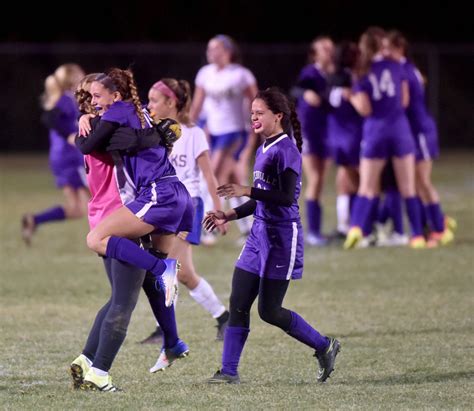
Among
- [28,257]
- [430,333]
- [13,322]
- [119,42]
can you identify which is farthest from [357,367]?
[119,42]

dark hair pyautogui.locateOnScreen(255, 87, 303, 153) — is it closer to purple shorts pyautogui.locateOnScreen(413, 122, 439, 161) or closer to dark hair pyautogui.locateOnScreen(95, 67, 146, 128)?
dark hair pyautogui.locateOnScreen(95, 67, 146, 128)

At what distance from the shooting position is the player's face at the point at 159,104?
24.2 feet

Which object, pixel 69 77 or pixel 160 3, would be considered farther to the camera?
pixel 160 3

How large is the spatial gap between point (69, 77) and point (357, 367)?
5973 millimetres

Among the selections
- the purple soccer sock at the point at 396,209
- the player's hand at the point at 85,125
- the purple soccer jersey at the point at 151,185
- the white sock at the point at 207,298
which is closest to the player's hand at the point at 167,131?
the purple soccer jersey at the point at 151,185

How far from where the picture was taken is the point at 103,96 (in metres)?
6.34

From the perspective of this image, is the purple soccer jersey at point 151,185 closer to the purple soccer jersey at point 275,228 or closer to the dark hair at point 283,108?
the purple soccer jersey at point 275,228

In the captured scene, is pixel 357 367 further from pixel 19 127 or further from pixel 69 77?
pixel 19 127

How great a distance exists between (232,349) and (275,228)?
0.71 m

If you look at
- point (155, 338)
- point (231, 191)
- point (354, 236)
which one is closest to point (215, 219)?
point (231, 191)

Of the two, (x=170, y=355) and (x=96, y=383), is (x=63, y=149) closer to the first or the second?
(x=170, y=355)

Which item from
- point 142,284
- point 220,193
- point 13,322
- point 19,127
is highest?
point 220,193

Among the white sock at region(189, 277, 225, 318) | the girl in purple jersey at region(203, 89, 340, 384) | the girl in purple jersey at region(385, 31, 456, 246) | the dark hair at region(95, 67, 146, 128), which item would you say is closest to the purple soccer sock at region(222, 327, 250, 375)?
the girl in purple jersey at region(203, 89, 340, 384)

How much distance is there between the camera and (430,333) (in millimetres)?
8000
